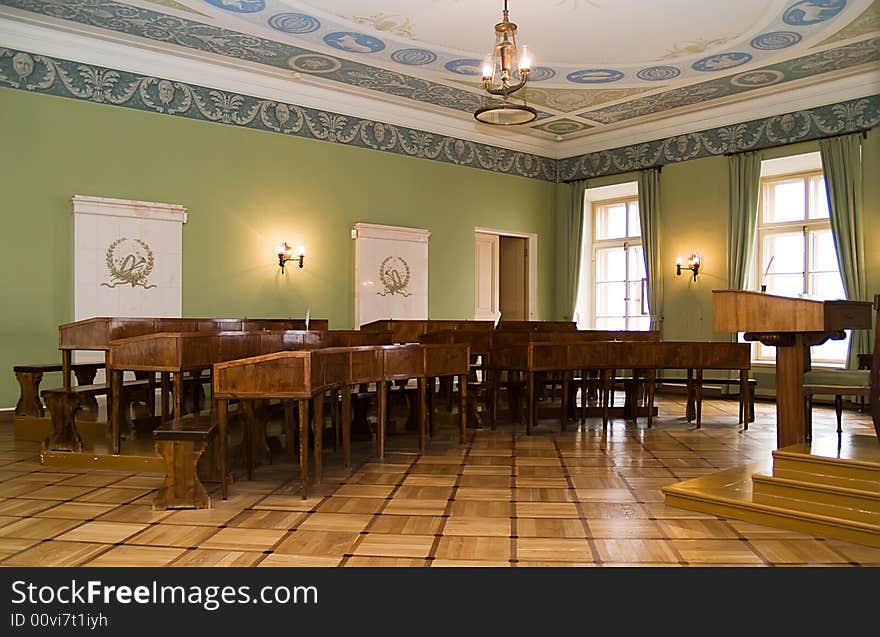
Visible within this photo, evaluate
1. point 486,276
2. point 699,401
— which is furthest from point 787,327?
point 486,276

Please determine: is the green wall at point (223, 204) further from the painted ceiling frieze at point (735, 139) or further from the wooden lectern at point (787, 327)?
the wooden lectern at point (787, 327)

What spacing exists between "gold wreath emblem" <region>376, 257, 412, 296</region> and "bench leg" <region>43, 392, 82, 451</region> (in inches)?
197

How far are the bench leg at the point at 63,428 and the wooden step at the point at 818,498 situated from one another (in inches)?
175

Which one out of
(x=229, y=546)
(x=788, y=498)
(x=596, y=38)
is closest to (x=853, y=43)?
(x=596, y=38)

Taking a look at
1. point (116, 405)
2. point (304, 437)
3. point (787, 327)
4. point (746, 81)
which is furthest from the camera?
point (746, 81)

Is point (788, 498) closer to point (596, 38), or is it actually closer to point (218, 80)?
point (596, 38)

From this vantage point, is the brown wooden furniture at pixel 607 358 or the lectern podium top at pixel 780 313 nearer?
the lectern podium top at pixel 780 313

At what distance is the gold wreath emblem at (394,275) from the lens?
9969mm

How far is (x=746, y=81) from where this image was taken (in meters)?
9.18

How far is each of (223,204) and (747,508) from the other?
671 cm

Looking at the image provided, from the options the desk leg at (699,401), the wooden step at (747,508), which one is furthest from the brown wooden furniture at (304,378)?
the desk leg at (699,401)

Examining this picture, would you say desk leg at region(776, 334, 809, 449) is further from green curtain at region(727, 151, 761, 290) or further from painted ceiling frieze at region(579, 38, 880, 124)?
green curtain at region(727, 151, 761, 290)

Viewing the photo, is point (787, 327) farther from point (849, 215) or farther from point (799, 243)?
point (799, 243)

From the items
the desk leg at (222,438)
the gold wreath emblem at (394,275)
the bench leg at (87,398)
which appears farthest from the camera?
the gold wreath emblem at (394,275)
